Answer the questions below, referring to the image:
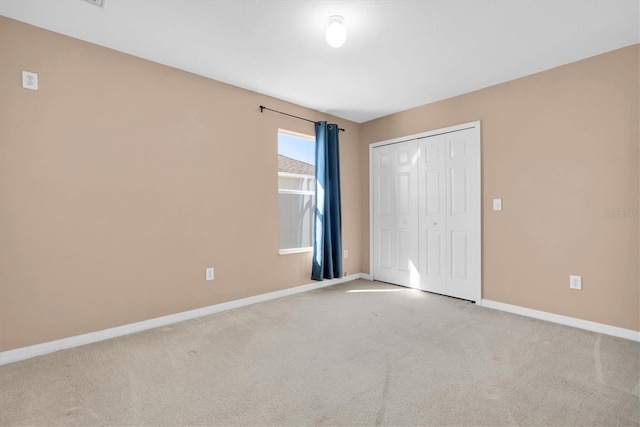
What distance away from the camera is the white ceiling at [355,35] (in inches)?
83.9

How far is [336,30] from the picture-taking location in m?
2.23

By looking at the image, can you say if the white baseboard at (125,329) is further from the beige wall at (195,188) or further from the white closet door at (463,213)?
the white closet door at (463,213)

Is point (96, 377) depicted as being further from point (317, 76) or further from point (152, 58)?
point (317, 76)

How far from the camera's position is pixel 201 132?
3.21m

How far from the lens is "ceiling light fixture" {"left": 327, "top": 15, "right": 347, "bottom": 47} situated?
87.6 inches

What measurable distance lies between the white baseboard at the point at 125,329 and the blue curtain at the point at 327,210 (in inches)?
18.5

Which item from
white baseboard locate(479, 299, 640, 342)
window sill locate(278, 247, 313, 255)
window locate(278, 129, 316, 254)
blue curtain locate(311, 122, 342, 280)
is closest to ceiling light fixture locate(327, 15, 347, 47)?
window locate(278, 129, 316, 254)

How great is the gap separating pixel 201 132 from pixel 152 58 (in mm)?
746

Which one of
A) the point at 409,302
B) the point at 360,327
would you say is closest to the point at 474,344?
the point at 360,327

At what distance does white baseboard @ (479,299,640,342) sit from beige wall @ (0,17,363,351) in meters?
2.53

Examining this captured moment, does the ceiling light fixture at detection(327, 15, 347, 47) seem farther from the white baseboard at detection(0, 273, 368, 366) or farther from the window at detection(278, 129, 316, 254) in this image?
the white baseboard at detection(0, 273, 368, 366)

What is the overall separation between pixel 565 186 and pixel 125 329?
4.16 meters

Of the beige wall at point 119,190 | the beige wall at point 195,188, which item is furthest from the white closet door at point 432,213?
the beige wall at point 119,190

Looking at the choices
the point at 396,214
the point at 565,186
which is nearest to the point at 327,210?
the point at 396,214
